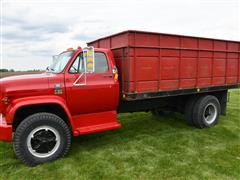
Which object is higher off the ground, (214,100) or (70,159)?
(214,100)

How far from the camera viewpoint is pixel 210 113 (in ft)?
21.6

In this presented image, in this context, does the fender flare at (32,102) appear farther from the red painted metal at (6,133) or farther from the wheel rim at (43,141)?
the wheel rim at (43,141)

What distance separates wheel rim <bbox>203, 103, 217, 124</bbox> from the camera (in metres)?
6.50

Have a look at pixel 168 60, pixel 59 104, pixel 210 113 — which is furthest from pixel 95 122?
pixel 210 113

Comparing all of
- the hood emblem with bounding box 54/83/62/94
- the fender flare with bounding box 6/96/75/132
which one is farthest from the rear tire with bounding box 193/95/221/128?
the hood emblem with bounding box 54/83/62/94

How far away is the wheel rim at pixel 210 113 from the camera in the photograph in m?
6.50

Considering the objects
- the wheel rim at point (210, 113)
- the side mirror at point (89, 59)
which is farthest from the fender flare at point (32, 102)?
the wheel rim at point (210, 113)

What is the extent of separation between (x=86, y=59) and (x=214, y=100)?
425 centimetres

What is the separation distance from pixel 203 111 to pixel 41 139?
14.4 feet

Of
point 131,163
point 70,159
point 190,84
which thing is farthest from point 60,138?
point 190,84

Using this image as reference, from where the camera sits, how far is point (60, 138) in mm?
4230

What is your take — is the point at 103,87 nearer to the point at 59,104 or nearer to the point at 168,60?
the point at 59,104

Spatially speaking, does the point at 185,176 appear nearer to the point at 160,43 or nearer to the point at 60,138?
the point at 60,138

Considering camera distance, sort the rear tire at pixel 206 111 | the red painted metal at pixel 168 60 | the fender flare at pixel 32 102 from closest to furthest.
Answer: the fender flare at pixel 32 102, the red painted metal at pixel 168 60, the rear tire at pixel 206 111
